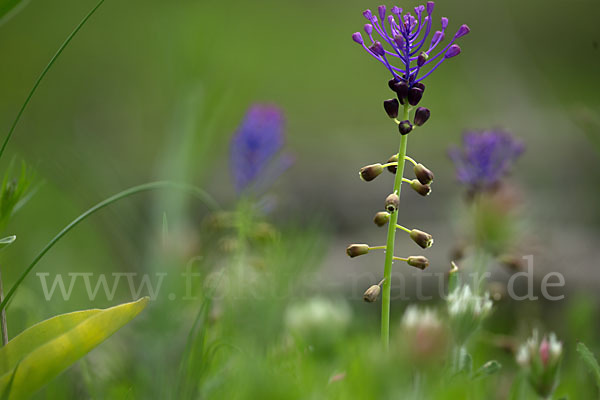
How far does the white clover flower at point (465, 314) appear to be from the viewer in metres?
0.45

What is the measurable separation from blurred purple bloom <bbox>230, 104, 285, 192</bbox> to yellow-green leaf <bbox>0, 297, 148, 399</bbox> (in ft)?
1.16

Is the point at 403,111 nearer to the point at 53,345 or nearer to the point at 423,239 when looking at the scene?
A: the point at 423,239

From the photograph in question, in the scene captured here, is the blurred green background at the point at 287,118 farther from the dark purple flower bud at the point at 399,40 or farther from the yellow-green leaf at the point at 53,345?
the dark purple flower bud at the point at 399,40

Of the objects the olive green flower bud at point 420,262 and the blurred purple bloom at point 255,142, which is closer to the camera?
the olive green flower bud at point 420,262

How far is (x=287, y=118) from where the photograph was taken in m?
0.92

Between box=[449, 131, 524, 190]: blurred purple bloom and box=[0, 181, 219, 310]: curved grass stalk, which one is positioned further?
box=[449, 131, 524, 190]: blurred purple bloom

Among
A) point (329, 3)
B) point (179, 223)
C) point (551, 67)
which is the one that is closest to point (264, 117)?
point (179, 223)

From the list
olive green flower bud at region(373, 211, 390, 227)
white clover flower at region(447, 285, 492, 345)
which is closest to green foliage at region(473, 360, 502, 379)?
white clover flower at region(447, 285, 492, 345)

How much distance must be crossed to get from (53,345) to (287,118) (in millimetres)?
580

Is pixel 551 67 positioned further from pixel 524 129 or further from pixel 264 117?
pixel 264 117

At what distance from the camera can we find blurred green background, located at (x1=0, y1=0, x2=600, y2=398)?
1.97ft

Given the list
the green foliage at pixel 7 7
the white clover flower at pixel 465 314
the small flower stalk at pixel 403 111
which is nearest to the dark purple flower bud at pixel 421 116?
the small flower stalk at pixel 403 111

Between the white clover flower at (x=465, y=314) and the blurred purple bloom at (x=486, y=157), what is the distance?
24 cm

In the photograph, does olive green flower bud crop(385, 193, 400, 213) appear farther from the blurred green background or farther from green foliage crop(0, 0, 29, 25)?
green foliage crop(0, 0, 29, 25)
